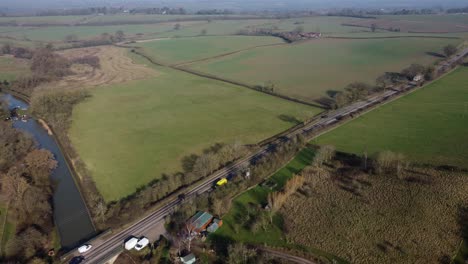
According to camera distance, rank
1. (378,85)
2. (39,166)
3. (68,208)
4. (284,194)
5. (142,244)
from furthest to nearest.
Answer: (378,85)
(39,166)
(68,208)
(284,194)
(142,244)

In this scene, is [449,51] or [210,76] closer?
[210,76]

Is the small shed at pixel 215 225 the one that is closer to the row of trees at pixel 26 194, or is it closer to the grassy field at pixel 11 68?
the row of trees at pixel 26 194

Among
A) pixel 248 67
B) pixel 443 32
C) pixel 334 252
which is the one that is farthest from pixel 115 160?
pixel 443 32

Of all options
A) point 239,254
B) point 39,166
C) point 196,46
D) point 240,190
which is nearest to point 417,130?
point 240,190

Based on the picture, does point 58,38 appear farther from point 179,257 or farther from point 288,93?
point 179,257

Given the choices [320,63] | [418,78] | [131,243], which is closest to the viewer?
[131,243]

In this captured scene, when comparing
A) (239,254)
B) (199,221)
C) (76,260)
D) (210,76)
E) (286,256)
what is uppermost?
(210,76)

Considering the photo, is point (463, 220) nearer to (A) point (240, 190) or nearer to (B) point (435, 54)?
(A) point (240, 190)

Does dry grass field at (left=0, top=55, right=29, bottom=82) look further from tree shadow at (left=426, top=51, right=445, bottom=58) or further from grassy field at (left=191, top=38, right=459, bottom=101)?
tree shadow at (left=426, top=51, right=445, bottom=58)
